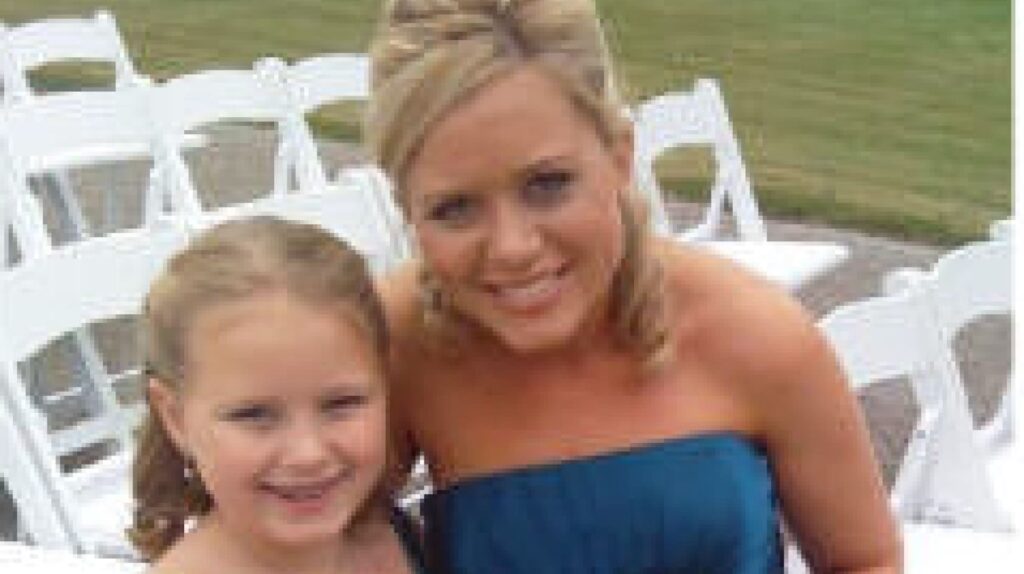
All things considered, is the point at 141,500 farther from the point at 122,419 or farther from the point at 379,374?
the point at 122,419

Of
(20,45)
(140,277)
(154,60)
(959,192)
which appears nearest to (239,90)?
(20,45)

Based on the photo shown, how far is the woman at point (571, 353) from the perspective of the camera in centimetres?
162

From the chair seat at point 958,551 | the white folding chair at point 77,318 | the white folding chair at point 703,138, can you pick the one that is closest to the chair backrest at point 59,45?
the white folding chair at point 703,138

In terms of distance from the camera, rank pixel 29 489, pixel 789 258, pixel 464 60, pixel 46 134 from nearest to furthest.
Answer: pixel 464 60 < pixel 29 489 < pixel 789 258 < pixel 46 134

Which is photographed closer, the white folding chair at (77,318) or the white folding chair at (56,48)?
the white folding chair at (77,318)

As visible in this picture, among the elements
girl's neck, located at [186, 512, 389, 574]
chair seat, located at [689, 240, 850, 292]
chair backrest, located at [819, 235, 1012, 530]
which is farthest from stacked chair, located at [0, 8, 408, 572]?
chair seat, located at [689, 240, 850, 292]

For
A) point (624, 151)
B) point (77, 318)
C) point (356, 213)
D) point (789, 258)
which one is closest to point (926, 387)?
point (356, 213)

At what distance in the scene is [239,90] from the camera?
17.4 ft

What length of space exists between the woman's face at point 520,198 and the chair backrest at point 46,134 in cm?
283

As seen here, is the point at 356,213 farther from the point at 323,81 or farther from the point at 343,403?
the point at 343,403

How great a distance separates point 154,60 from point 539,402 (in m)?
9.42

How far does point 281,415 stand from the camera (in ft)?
5.38

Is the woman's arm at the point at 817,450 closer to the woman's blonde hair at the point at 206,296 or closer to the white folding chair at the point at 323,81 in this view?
the woman's blonde hair at the point at 206,296

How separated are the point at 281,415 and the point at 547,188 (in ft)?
1.01
